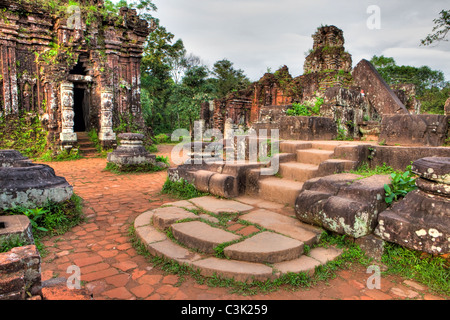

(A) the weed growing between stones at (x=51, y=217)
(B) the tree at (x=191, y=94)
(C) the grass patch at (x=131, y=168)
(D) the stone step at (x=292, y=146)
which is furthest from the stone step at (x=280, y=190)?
(B) the tree at (x=191, y=94)

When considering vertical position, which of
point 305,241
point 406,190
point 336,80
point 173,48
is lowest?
point 305,241

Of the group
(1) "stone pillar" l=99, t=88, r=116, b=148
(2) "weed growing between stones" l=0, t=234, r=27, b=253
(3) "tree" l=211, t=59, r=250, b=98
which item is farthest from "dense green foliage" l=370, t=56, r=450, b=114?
(2) "weed growing between stones" l=0, t=234, r=27, b=253

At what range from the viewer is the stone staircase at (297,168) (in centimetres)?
376

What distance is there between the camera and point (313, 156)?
14.2 ft

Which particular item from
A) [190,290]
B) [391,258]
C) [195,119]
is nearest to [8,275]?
[190,290]

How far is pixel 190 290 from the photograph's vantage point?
216 centimetres

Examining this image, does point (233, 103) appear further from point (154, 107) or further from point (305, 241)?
point (305, 241)

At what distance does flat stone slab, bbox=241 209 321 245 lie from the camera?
276cm

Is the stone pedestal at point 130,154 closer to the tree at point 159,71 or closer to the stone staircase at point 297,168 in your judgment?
the stone staircase at point 297,168

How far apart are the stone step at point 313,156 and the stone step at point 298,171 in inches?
4.4

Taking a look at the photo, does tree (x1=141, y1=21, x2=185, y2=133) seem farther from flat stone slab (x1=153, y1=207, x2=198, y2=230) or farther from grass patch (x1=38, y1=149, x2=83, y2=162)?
flat stone slab (x1=153, y1=207, x2=198, y2=230)

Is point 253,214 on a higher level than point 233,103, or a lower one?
lower

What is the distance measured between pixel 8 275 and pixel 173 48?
2629 cm

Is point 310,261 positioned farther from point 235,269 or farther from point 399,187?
point 399,187
